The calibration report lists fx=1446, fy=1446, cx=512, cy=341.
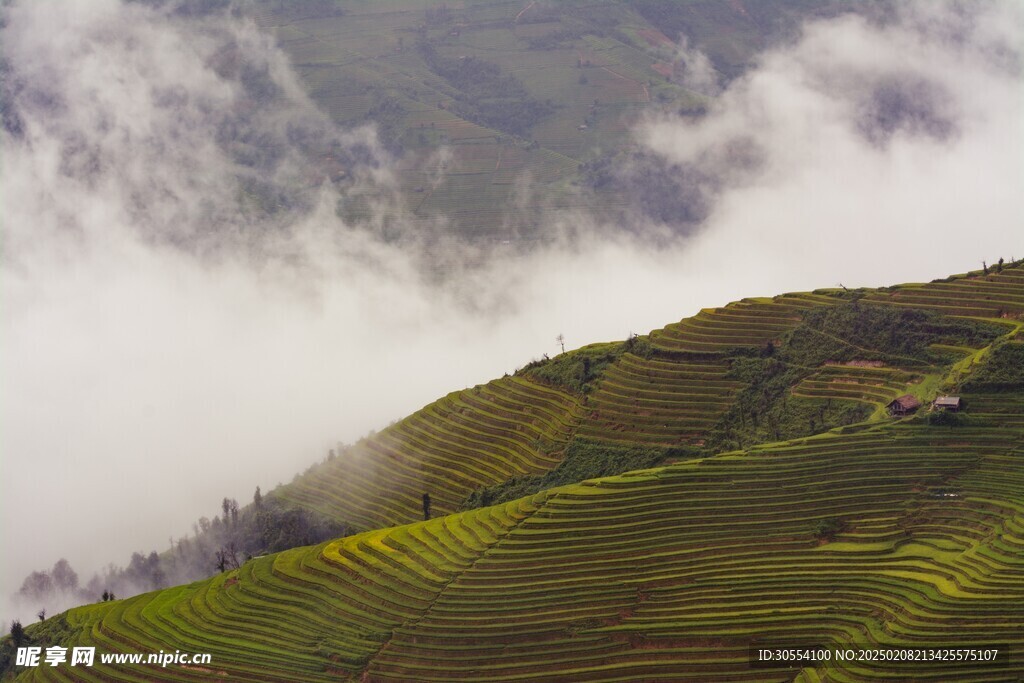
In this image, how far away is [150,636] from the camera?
235 ft

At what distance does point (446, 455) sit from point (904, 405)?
29.0m

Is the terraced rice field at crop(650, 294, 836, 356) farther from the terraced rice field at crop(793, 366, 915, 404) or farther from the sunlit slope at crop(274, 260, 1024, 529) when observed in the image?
the terraced rice field at crop(793, 366, 915, 404)

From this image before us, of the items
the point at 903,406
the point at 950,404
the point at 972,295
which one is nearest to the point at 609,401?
the point at 903,406

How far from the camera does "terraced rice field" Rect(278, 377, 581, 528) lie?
8694 cm

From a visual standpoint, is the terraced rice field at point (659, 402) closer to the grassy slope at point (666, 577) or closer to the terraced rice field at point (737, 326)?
the terraced rice field at point (737, 326)

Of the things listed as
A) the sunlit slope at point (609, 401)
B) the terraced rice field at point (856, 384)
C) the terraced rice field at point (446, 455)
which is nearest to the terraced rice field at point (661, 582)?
the terraced rice field at point (856, 384)

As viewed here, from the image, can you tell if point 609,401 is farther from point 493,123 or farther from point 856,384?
point 493,123

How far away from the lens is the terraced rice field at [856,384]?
3199 inches

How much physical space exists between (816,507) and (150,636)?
33237mm

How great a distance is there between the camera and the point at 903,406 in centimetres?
7550

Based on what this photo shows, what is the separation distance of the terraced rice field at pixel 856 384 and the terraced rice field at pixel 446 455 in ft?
46.3

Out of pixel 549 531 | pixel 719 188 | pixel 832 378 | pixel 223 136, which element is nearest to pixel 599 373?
pixel 832 378

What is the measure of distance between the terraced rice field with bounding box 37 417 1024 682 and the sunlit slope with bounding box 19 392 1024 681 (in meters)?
0.09

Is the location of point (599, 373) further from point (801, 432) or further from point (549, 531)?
point (549, 531)
